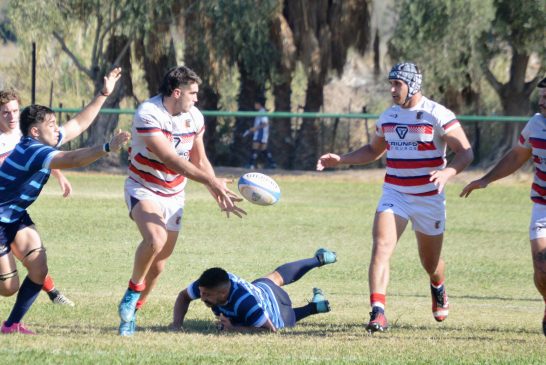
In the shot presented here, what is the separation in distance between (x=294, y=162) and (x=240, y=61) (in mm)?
3325

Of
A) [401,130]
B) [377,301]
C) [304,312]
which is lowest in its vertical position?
[304,312]

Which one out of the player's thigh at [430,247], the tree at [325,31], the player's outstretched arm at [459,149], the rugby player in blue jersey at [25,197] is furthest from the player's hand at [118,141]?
the tree at [325,31]

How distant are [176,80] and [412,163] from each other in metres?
2.09

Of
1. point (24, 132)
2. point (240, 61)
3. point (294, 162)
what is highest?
point (24, 132)

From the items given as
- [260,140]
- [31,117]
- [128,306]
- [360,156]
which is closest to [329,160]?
[360,156]

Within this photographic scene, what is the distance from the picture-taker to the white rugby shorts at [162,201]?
869 centimetres

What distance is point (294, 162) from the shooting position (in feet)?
102

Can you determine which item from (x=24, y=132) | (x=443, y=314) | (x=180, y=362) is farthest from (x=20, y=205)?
(x=443, y=314)

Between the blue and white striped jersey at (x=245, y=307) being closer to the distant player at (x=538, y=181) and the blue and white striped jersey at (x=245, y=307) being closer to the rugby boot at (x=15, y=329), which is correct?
the rugby boot at (x=15, y=329)

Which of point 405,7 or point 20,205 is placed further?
point 405,7

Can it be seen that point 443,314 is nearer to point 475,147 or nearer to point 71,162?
point 71,162

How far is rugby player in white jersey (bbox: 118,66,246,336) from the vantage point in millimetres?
8375

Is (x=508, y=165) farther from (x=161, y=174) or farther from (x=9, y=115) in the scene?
(x=9, y=115)

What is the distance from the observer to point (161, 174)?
8.70 metres
